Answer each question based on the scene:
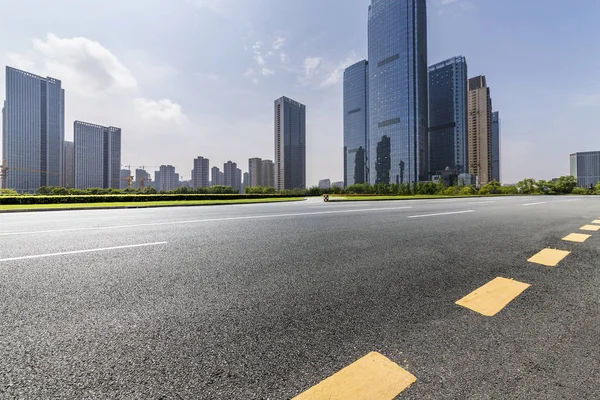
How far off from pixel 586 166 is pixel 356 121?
421 feet

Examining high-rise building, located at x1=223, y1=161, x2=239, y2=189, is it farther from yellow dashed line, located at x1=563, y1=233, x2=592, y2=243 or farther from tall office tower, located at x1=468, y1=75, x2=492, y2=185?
yellow dashed line, located at x1=563, y1=233, x2=592, y2=243

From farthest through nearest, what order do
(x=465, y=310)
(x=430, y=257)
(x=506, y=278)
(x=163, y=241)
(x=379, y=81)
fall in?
(x=379, y=81) → (x=163, y=241) → (x=430, y=257) → (x=506, y=278) → (x=465, y=310)

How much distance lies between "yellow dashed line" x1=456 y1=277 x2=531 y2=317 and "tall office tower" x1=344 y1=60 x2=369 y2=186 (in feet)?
413

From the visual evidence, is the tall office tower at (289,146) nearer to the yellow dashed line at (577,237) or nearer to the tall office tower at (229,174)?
the tall office tower at (229,174)

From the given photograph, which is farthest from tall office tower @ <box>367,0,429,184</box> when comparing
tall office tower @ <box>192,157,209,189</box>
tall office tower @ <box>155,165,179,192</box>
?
tall office tower @ <box>155,165,179,192</box>

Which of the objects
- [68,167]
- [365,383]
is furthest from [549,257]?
[68,167]

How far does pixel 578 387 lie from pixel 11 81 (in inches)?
5959

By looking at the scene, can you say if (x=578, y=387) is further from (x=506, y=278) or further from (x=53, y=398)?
(x=53, y=398)

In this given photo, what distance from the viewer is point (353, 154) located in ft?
433

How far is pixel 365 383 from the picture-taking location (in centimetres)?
126

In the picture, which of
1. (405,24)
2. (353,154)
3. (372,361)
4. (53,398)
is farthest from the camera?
(353,154)

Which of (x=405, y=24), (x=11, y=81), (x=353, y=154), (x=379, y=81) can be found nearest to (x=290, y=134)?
(x=353, y=154)

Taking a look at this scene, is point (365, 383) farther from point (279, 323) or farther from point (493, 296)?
point (493, 296)

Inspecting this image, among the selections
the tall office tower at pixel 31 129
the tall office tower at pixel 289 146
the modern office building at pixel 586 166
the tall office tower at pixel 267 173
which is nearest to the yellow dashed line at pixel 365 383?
the tall office tower at pixel 289 146
